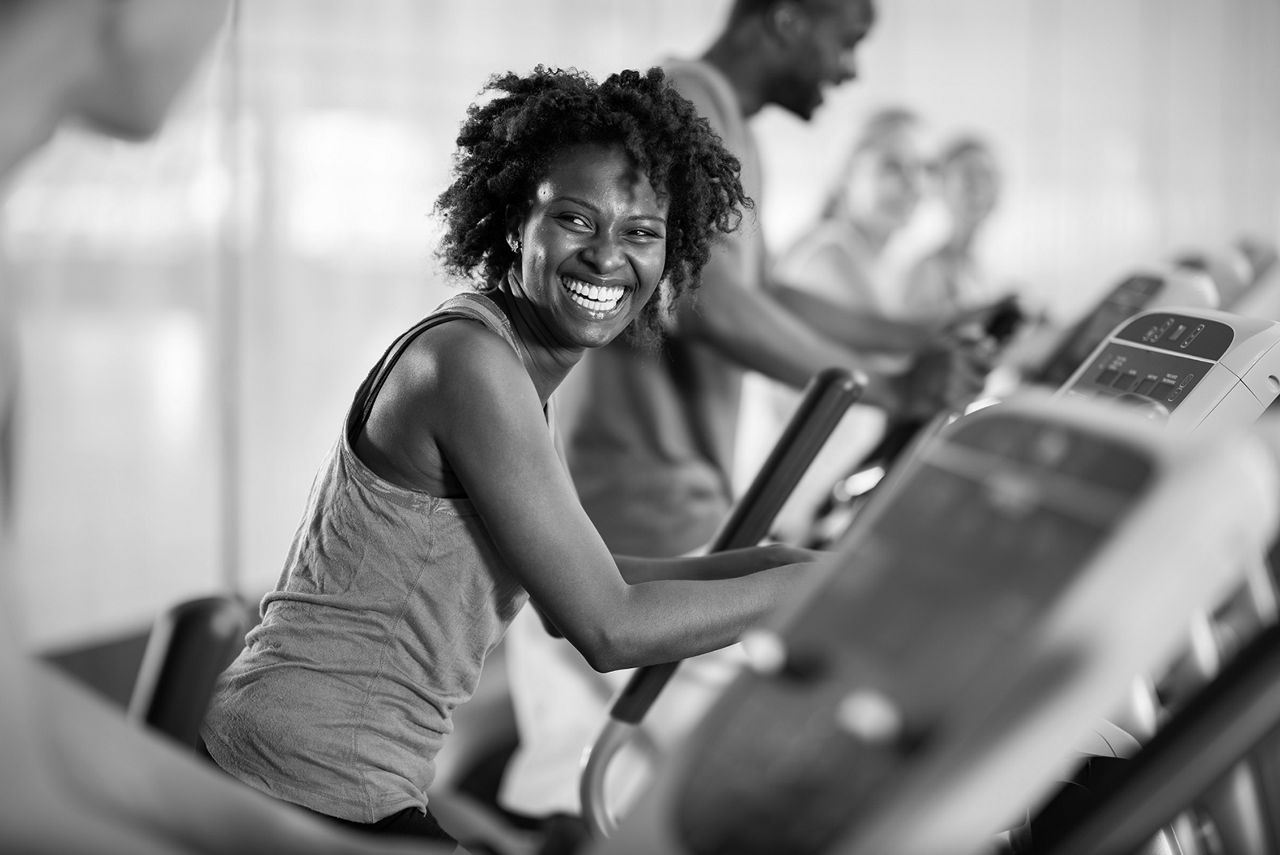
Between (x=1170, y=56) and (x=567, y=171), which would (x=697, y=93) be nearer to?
(x=567, y=171)

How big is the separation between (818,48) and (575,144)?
101 cm

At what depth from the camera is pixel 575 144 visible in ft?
4.71

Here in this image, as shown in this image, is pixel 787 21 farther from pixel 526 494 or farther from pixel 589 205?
pixel 526 494

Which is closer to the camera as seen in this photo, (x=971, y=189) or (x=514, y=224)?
(x=514, y=224)

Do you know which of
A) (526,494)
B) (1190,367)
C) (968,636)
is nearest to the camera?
(968,636)

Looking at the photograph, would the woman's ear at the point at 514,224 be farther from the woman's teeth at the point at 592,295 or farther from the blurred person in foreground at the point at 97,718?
the blurred person in foreground at the point at 97,718

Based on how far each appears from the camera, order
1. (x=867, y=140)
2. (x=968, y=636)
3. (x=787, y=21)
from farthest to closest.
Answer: (x=867, y=140) < (x=787, y=21) < (x=968, y=636)

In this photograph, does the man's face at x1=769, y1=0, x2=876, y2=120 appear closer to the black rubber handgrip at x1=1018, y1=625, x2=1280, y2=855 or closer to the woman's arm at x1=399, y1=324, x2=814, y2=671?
the woman's arm at x1=399, y1=324, x2=814, y2=671

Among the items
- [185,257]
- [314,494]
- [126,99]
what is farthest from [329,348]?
[126,99]

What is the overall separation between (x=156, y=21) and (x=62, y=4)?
5 cm

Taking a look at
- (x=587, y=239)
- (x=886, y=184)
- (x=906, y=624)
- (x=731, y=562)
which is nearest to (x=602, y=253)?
(x=587, y=239)

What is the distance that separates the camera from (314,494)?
141cm

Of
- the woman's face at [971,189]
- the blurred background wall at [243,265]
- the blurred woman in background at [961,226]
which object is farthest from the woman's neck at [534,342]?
the woman's face at [971,189]

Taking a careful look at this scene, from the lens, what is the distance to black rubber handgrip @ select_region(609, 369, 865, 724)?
1.55m
